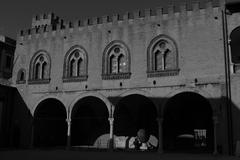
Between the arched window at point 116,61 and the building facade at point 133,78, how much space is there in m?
0.07

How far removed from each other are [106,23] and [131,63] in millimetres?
3956

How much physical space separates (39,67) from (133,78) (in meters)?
8.50

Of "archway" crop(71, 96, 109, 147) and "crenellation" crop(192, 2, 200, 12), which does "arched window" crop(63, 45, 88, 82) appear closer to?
"archway" crop(71, 96, 109, 147)

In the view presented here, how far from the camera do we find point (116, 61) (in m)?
23.2

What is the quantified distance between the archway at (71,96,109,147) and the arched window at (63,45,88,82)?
99.1 inches

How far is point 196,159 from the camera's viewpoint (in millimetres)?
16859

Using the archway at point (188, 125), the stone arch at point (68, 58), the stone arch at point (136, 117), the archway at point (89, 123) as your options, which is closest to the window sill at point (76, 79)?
the stone arch at point (68, 58)

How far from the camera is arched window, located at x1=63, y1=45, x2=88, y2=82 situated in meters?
24.3

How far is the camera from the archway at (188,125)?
2338 cm

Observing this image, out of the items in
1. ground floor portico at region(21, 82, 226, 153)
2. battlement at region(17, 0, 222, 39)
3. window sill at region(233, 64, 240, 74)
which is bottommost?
ground floor portico at region(21, 82, 226, 153)

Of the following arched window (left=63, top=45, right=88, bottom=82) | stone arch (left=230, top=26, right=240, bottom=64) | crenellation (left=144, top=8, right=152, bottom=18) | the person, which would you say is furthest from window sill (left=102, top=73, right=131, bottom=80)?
stone arch (left=230, top=26, right=240, bottom=64)

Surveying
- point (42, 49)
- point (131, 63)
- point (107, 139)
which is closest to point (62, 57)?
point (42, 49)

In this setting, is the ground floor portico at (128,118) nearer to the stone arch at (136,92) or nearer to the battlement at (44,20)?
the stone arch at (136,92)

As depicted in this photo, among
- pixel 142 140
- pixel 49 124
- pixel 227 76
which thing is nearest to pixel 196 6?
pixel 227 76
